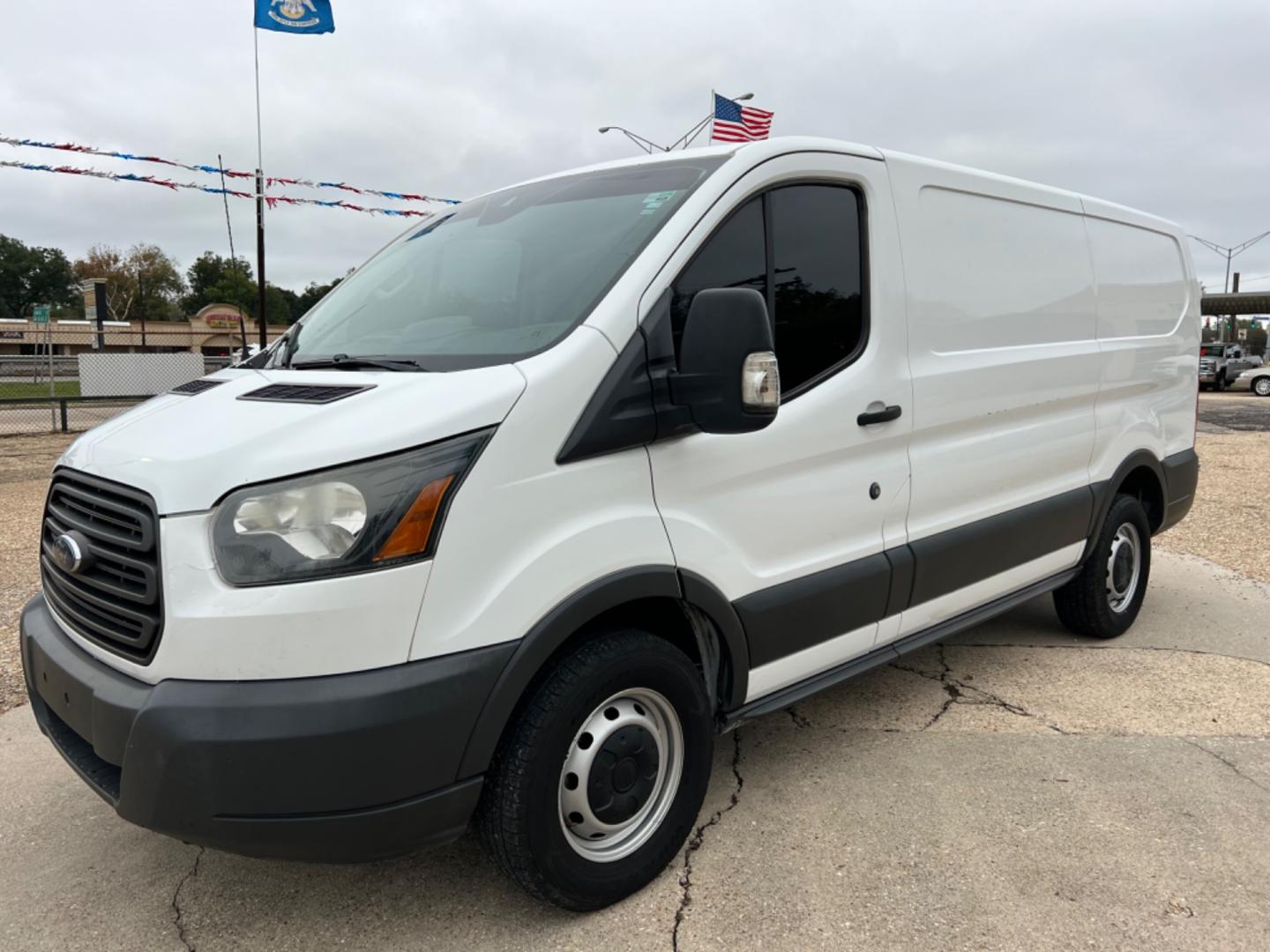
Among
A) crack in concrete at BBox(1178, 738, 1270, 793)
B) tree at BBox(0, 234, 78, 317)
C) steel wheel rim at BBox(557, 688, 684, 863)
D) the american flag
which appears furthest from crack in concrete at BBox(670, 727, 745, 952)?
tree at BBox(0, 234, 78, 317)

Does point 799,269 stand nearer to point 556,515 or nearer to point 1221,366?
point 556,515

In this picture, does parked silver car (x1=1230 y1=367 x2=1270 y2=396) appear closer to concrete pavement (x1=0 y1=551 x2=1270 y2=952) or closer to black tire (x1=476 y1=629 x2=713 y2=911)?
concrete pavement (x1=0 y1=551 x2=1270 y2=952)

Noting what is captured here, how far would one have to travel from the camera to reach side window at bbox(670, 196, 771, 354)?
259 cm

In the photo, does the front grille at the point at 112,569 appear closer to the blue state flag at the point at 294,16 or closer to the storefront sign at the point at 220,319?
the blue state flag at the point at 294,16

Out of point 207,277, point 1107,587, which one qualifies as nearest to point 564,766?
point 1107,587

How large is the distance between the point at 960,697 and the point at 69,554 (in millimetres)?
3448

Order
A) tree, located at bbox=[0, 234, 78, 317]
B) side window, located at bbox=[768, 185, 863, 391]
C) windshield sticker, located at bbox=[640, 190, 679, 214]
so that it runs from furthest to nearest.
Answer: tree, located at bbox=[0, 234, 78, 317] → side window, located at bbox=[768, 185, 863, 391] → windshield sticker, located at bbox=[640, 190, 679, 214]

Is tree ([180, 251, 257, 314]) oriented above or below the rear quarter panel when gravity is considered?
above

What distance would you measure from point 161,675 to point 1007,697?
3398 millimetres

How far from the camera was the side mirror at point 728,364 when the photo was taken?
7.73ft

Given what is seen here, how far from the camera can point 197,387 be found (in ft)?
9.36

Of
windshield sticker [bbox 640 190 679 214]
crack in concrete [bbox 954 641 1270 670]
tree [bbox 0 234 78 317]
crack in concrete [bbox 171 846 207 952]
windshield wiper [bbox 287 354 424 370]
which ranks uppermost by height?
tree [bbox 0 234 78 317]

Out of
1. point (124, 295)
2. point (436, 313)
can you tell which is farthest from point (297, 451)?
point (124, 295)

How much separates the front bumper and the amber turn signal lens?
0.85ft
